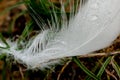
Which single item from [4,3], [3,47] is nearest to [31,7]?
[3,47]

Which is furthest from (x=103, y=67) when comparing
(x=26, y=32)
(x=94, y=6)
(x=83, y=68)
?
(x=26, y=32)

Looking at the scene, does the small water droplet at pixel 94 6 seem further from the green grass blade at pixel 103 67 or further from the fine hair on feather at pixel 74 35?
the green grass blade at pixel 103 67

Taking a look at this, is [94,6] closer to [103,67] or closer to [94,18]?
[94,18]

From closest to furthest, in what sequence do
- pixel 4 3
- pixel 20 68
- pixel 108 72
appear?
pixel 108 72, pixel 20 68, pixel 4 3

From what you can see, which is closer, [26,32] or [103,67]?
[103,67]

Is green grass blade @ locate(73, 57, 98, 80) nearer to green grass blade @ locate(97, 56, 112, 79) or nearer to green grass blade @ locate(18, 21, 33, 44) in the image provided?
green grass blade @ locate(97, 56, 112, 79)

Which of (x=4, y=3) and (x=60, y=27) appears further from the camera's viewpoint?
(x=4, y=3)

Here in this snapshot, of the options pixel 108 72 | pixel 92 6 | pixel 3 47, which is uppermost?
pixel 92 6

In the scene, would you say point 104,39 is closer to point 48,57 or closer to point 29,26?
point 48,57
